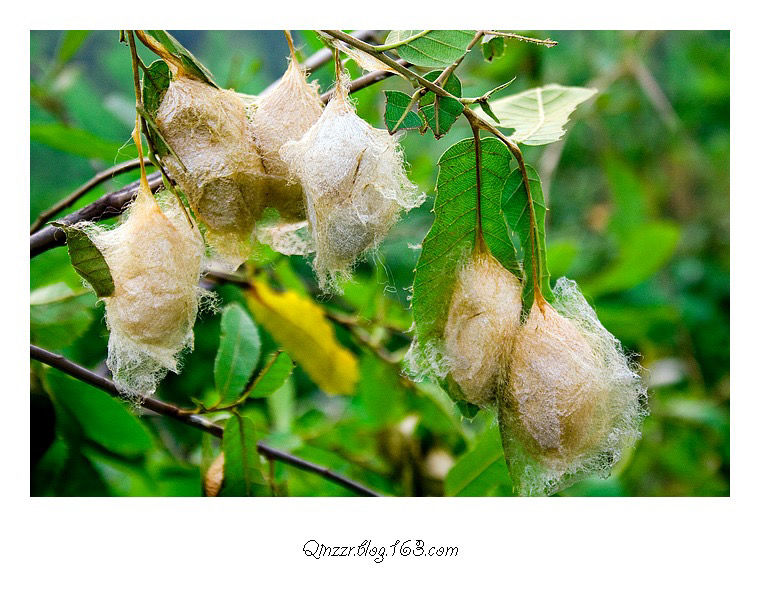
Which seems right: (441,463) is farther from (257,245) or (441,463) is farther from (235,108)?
(235,108)

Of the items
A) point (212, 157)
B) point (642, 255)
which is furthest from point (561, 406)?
point (642, 255)

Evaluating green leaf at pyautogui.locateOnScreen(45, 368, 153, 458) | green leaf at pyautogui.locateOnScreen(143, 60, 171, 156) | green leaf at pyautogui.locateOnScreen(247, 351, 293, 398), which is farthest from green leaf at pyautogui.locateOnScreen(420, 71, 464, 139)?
green leaf at pyautogui.locateOnScreen(45, 368, 153, 458)

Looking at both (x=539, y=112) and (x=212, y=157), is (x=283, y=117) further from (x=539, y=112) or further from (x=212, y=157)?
(x=539, y=112)

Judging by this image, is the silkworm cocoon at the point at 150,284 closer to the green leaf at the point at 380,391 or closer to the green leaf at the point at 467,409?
the green leaf at the point at 467,409

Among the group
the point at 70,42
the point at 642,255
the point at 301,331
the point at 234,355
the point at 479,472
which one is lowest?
the point at 642,255

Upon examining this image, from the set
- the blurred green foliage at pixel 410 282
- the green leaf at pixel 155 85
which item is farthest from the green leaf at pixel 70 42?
the green leaf at pixel 155 85
